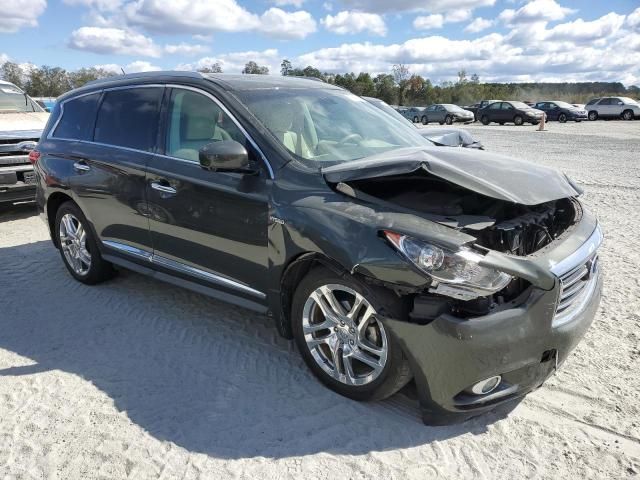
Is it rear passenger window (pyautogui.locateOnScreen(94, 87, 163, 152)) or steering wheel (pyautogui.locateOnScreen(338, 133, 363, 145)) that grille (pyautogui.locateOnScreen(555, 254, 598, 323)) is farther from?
rear passenger window (pyautogui.locateOnScreen(94, 87, 163, 152))

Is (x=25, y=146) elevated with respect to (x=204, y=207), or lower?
lower

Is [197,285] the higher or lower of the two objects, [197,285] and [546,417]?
the higher

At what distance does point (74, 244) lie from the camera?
5.32 m

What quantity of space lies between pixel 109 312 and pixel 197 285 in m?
1.07

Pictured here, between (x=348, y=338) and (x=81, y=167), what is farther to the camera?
(x=81, y=167)

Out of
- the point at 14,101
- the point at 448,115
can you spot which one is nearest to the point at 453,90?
the point at 448,115

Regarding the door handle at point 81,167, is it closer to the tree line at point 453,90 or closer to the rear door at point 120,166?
the rear door at point 120,166

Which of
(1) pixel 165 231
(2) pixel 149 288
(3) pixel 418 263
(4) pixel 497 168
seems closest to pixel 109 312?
(2) pixel 149 288

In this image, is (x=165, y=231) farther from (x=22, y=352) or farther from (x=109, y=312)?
(x=22, y=352)

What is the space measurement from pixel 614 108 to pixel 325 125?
38002 mm

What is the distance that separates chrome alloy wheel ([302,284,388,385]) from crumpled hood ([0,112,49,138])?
23.3ft

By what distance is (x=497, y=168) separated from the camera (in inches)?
129

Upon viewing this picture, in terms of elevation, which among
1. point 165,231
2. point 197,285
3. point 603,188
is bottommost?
point 603,188

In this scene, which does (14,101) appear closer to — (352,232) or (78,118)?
(78,118)
